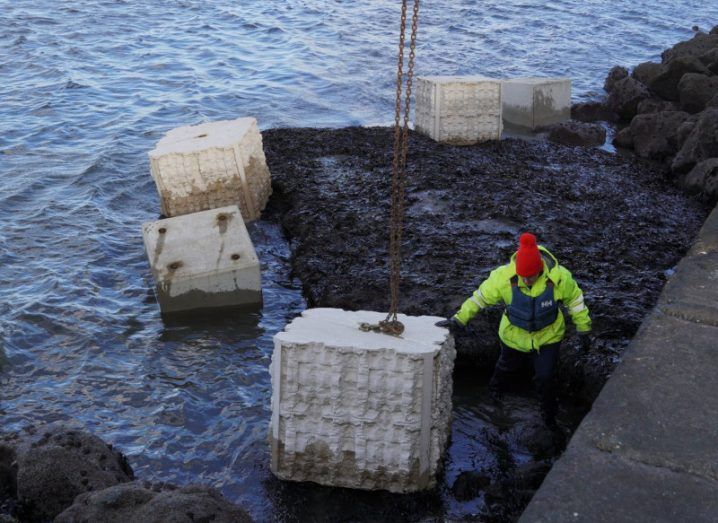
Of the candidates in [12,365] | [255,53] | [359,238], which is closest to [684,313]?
[359,238]

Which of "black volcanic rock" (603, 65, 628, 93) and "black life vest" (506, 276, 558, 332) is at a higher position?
"black life vest" (506, 276, 558, 332)

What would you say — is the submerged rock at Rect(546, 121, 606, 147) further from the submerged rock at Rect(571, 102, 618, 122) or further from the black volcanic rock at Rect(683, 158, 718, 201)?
the black volcanic rock at Rect(683, 158, 718, 201)

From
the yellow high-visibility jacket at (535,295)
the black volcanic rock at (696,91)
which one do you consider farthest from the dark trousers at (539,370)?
the black volcanic rock at (696,91)

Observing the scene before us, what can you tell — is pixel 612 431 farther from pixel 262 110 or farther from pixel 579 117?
pixel 262 110

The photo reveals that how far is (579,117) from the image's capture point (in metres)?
19.9

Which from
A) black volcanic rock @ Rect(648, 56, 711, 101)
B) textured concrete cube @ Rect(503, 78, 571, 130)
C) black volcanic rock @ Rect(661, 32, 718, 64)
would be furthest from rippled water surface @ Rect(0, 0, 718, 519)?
textured concrete cube @ Rect(503, 78, 571, 130)

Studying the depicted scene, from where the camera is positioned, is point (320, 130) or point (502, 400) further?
point (320, 130)

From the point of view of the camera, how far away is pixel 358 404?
6.81m

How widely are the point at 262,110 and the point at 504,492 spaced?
15.2m

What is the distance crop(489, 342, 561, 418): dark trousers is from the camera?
8.14 metres

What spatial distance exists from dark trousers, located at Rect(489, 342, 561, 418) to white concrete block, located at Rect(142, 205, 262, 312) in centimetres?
337

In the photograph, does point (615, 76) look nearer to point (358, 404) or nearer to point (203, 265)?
point (203, 265)

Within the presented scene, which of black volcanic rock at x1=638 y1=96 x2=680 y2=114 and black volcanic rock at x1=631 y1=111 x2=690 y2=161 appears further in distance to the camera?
black volcanic rock at x1=638 y1=96 x2=680 y2=114

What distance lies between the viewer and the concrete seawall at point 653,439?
5531 millimetres
